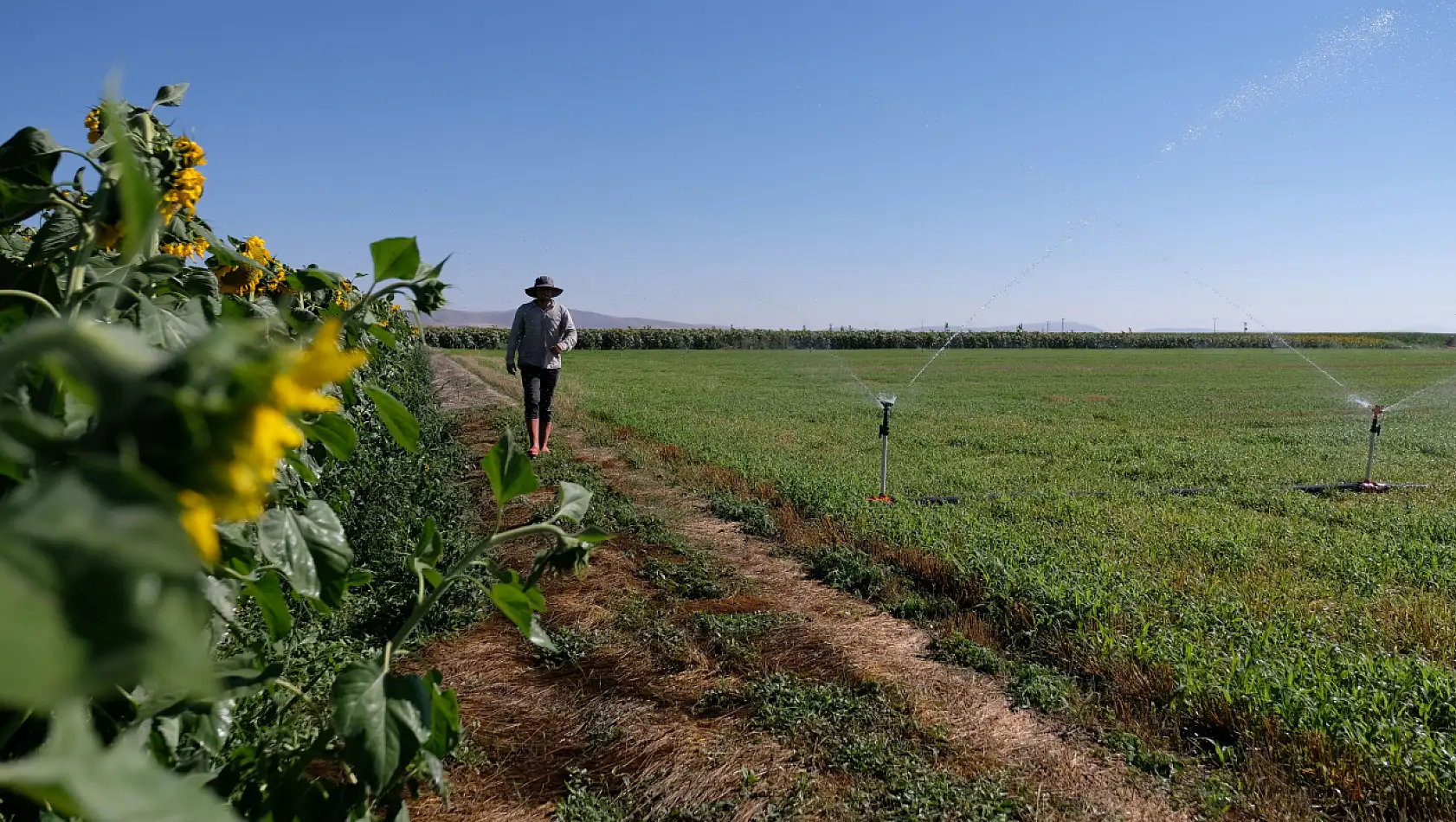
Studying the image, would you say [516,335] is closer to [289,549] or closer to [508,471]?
[289,549]

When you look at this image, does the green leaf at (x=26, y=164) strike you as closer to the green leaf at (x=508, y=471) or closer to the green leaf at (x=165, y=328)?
the green leaf at (x=165, y=328)

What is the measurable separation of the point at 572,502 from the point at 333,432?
292 millimetres

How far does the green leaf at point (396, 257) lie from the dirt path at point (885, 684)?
6.62 feet

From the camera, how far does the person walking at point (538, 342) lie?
8234 millimetres

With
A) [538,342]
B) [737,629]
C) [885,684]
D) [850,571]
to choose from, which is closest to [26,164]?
[885,684]

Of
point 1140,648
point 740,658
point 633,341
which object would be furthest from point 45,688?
point 633,341

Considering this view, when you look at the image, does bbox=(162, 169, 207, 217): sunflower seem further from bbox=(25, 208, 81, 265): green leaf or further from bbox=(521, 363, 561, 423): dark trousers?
bbox=(521, 363, 561, 423): dark trousers

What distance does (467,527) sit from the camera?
5.52m

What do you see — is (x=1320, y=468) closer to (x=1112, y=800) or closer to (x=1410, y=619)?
(x=1410, y=619)

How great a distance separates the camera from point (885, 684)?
3395 millimetres

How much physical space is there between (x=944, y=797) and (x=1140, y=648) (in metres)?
1.48

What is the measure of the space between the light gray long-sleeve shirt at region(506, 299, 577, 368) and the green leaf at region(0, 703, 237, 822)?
794cm

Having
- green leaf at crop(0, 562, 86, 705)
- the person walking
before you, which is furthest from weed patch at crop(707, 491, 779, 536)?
green leaf at crop(0, 562, 86, 705)

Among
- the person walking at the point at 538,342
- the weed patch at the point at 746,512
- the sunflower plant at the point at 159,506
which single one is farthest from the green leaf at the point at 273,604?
the person walking at the point at 538,342
